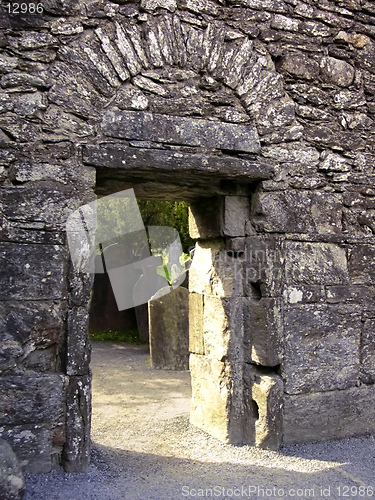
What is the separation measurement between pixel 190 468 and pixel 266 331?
3.81 ft

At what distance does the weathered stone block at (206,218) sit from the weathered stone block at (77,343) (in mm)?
1368

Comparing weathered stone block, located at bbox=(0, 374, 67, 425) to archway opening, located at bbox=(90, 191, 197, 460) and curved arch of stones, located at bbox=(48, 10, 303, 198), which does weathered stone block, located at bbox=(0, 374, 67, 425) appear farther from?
curved arch of stones, located at bbox=(48, 10, 303, 198)

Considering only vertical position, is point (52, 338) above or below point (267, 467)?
above

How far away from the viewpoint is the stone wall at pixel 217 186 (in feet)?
10.4

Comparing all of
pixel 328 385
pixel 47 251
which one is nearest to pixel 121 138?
pixel 47 251

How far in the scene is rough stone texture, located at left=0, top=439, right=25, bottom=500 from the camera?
8.80 feet

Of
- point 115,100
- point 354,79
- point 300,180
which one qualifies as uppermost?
point 354,79

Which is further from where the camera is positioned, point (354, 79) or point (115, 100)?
point (354, 79)

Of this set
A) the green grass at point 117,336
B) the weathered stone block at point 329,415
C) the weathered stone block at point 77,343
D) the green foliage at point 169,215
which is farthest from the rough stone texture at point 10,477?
the green foliage at point 169,215

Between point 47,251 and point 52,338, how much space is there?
58 cm

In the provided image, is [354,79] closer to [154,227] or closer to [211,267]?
[211,267]

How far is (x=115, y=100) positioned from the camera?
3.38 meters

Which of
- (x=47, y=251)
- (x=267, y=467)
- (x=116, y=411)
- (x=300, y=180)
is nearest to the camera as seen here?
(x=47, y=251)

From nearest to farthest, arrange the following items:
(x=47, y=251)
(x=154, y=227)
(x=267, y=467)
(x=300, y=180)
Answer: (x=47, y=251), (x=267, y=467), (x=300, y=180), (x=154, y=227)
